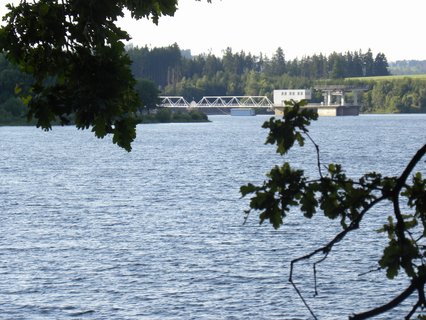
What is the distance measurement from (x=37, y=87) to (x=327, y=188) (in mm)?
2613

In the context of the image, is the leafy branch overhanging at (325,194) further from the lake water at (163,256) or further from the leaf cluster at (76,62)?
the lake water at (163,256)

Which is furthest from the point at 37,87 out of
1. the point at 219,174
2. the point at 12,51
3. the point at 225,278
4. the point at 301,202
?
the point at 219,174

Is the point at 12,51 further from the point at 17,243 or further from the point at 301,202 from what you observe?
the point at 17,243

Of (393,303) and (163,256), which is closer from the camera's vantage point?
(393,303)

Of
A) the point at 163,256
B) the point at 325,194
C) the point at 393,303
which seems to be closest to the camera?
the point at 393,303

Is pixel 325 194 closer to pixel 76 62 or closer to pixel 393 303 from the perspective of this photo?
pixel 393 303

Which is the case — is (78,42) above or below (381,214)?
above

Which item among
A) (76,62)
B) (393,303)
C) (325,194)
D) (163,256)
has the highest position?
(76,62)

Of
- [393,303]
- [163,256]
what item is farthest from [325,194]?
[163,256]

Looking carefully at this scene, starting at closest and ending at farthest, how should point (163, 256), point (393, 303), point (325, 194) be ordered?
1. point (393, 303)
2. point (325, 194)
3. point (163, 256)

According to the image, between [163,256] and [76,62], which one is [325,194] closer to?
[76,62]

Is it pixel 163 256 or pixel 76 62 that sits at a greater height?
pixel 76 62

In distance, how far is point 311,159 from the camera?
4594 inches

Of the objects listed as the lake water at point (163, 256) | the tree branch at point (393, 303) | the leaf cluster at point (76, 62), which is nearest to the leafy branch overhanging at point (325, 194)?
the tree branch at point (393, 303)
